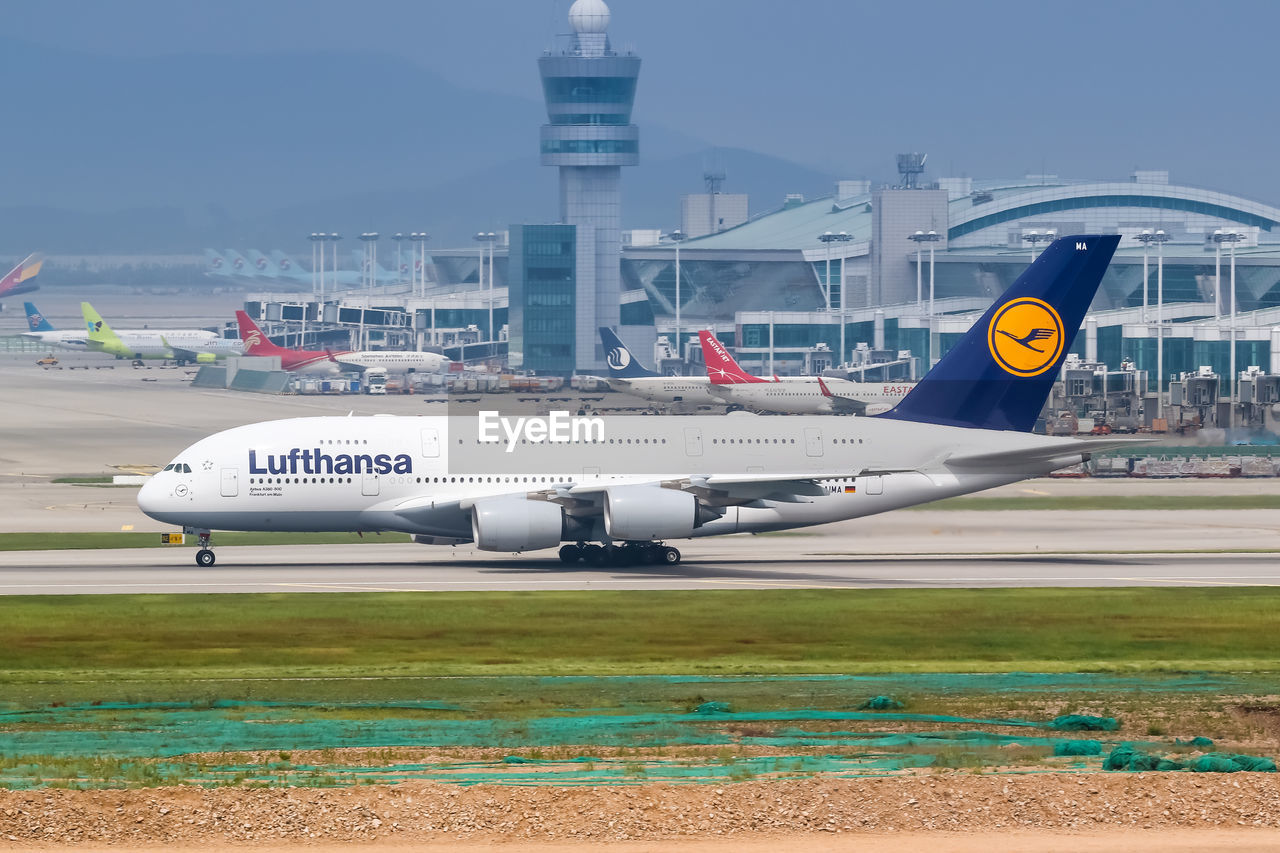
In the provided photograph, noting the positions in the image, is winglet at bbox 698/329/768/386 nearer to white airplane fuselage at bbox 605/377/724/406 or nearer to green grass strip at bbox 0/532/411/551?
white airplane fuselage at bbox 605/377/724/406

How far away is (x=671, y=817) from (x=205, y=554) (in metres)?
34.1

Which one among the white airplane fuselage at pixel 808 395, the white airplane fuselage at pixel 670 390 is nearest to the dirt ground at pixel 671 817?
the white airplane fuselage at pixel 808 395

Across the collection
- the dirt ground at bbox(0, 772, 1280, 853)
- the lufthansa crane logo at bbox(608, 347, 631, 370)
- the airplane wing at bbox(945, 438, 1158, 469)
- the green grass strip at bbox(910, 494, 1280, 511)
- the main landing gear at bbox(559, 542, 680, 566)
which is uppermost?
the lufthansa crane logo at bbox(608, 347, 631, 370)

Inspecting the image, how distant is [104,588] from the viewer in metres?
45.3

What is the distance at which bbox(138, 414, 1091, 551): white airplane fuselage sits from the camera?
50.8 meters

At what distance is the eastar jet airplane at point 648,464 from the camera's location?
50.6 m

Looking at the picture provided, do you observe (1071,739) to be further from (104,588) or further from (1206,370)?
(1206,370)

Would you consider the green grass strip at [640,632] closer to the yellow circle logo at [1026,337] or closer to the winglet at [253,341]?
the yellow circle logo at [1026,337]

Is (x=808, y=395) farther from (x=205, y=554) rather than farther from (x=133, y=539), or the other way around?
(x=205, y=554)

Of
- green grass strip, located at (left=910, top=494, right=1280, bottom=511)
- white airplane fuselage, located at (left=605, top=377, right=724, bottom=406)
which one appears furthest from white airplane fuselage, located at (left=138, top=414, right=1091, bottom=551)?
white airplane fuselage, located at (left=605, top=377, right=724, bottom=406)

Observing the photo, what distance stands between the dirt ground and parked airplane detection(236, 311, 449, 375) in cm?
16389

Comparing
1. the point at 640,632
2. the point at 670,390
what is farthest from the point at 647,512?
the point at 670,390

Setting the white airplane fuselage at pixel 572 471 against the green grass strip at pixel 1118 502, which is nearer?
the white airplane fuselage at pixel 572 471

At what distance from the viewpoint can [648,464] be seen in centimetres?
5288
